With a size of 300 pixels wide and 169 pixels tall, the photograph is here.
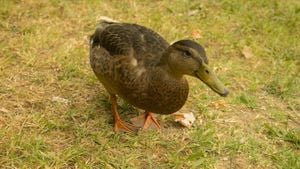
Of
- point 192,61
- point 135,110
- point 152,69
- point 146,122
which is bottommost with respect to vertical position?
point 135,110

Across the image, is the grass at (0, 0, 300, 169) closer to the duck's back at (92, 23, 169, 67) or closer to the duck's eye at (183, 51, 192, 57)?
the duck's back at (92, 23, 169, 67)

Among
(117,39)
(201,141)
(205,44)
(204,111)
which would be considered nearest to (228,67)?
(205,44)

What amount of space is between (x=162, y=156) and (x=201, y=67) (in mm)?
808

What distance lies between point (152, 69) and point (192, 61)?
34cm

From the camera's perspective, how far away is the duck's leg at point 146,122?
3905 mm

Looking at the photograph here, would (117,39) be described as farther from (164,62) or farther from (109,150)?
(109,150)

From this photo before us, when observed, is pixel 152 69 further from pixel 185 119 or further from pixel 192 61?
pixel 185 119

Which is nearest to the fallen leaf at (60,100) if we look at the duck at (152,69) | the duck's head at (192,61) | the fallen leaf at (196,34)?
the duck at (152,69)

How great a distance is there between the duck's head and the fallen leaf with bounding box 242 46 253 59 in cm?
185

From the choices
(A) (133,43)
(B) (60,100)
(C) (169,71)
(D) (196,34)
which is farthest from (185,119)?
(D) (196,34)

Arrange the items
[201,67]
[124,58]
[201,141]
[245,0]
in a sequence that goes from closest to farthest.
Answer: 1. [201,67]
2. [124,58]
3. [201,141]
4. [245,0]

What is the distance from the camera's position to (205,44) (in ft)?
17.2

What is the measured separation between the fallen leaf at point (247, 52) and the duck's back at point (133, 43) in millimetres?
1628

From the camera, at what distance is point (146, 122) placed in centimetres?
392
